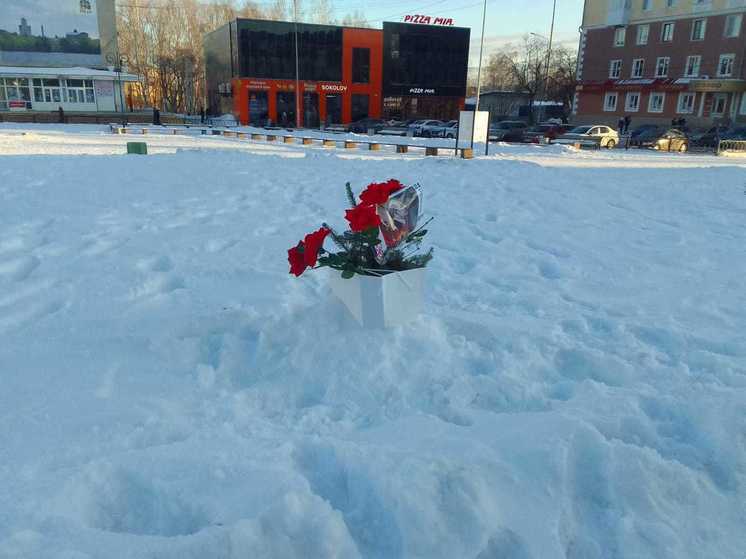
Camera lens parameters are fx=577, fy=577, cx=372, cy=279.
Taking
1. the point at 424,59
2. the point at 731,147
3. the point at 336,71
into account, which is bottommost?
the point at 731,147

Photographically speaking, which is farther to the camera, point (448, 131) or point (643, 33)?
point (643, 33)

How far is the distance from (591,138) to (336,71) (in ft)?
84.8

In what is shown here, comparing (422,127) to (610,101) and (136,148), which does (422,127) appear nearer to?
(610,101)

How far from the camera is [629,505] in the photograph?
247 cm

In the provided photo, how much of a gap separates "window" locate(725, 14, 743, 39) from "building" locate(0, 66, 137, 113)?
4481 centimetres

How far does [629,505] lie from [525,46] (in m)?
96.4

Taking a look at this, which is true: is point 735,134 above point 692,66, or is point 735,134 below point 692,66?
below

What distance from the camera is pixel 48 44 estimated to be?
47656 millimetres

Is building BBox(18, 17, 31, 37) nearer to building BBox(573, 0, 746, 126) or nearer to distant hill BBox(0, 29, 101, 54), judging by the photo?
distant hill BBox(0, 29, 101, 54)

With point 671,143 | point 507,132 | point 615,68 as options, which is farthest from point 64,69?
point 615,68

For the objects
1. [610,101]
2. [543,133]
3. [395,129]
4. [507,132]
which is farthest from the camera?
[610,101]

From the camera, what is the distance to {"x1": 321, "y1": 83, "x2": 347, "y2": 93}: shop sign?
4869cm

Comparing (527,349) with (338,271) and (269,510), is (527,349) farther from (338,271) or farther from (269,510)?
(269,510)

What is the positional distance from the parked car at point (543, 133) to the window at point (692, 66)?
16755mm
